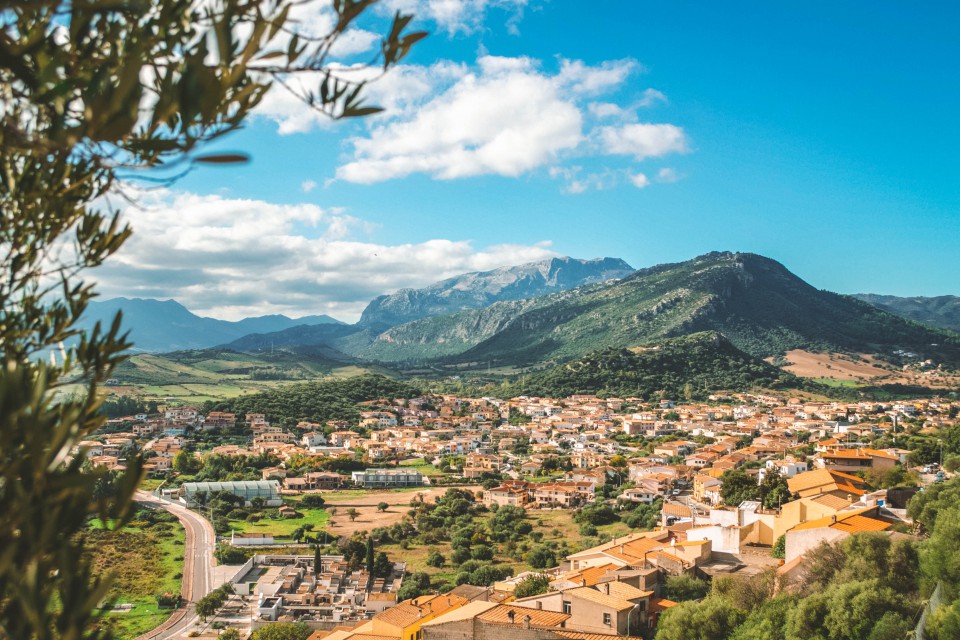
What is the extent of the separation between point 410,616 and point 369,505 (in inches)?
931

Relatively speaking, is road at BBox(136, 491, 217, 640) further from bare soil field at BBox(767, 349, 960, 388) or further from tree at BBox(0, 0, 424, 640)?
bare soil field at BBox(767, 349, 960, 388)

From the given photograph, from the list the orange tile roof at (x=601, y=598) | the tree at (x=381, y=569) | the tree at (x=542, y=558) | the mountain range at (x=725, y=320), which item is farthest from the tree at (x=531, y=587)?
the mountain range at (x=725, y=320)

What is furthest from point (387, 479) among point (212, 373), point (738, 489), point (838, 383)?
point (212, 373)

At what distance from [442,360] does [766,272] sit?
72.1 meters

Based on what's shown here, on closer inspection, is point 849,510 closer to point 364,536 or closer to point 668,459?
point 364,536

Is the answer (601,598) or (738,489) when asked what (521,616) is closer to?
(601,598)

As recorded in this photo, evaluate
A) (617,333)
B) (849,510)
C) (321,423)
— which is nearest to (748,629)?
(849,510)

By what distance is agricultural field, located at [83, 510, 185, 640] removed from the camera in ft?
76.9

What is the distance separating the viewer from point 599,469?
156ft

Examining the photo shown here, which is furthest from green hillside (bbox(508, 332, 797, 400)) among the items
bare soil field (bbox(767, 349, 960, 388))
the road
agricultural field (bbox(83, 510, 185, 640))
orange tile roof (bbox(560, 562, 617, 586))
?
orange tile roof (bbox(560, 562, 617, 586))

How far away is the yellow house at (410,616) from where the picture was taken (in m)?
17.0

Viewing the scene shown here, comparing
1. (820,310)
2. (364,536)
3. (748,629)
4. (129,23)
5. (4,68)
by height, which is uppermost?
(820,310)

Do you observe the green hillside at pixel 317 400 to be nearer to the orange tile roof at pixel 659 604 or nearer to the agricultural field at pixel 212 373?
the agricultural field at pixel 212 373

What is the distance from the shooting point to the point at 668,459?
49.5 metres
